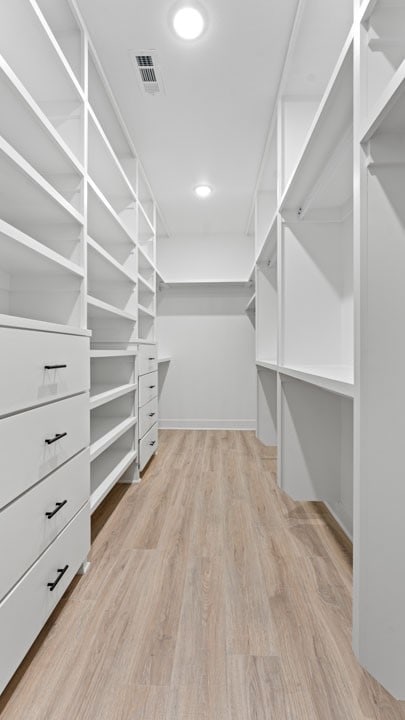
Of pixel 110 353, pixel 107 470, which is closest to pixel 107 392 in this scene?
pixel 110 353

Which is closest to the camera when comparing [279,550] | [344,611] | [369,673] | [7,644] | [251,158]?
[7,644]

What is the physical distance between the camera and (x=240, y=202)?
11.5 feet

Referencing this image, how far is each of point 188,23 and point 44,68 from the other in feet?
2.26

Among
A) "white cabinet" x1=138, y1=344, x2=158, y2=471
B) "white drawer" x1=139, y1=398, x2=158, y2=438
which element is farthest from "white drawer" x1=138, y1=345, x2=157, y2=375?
"white drawer" x1=139, y1=398, x2=158, y2=438

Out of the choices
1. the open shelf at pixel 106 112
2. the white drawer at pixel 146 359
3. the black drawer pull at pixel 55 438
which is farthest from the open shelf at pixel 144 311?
the black drawer pull at pixel 55 438

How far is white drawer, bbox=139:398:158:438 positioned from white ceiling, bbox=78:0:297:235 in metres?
1.85

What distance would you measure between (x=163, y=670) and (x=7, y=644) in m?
0.38

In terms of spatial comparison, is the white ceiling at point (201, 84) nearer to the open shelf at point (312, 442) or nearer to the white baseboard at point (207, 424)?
the open shelf at point (312, 442)

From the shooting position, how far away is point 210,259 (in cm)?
435

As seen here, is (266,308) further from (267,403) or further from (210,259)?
(210,259)

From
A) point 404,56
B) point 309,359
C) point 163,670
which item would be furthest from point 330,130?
point 163,670

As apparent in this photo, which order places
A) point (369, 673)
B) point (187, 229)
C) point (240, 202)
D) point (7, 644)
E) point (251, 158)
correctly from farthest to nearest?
point (187, 229)
point (240, 202)
point (251, 158)
point (369, 673)
point (7, 644)

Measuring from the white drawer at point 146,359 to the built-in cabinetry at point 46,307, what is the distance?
0.33 metres

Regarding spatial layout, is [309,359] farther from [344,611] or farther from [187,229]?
[187,229]
